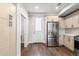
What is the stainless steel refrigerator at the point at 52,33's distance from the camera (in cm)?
837

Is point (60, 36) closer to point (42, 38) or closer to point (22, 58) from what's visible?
point (42, 38)

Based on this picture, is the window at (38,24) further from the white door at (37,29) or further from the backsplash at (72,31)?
the backsplash at (72,31)

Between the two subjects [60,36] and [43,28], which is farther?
[43,28]

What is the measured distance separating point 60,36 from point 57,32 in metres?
0.36

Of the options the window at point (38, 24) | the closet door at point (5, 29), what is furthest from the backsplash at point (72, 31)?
the closet door at point (5, 29)

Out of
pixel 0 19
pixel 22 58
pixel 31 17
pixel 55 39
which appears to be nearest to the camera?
pixel 22 58

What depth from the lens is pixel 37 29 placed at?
32.3ft

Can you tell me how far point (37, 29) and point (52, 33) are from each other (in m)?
1.79

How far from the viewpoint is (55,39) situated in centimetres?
842

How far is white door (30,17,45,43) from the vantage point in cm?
977

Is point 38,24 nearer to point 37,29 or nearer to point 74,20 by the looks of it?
point 37,29

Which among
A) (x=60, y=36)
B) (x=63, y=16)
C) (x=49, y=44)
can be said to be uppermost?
(x=63, y=16)

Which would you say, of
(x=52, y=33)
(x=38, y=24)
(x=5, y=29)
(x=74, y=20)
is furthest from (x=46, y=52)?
(x=38, y=24)

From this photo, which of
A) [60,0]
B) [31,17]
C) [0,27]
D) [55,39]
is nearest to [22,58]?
[60,0]
